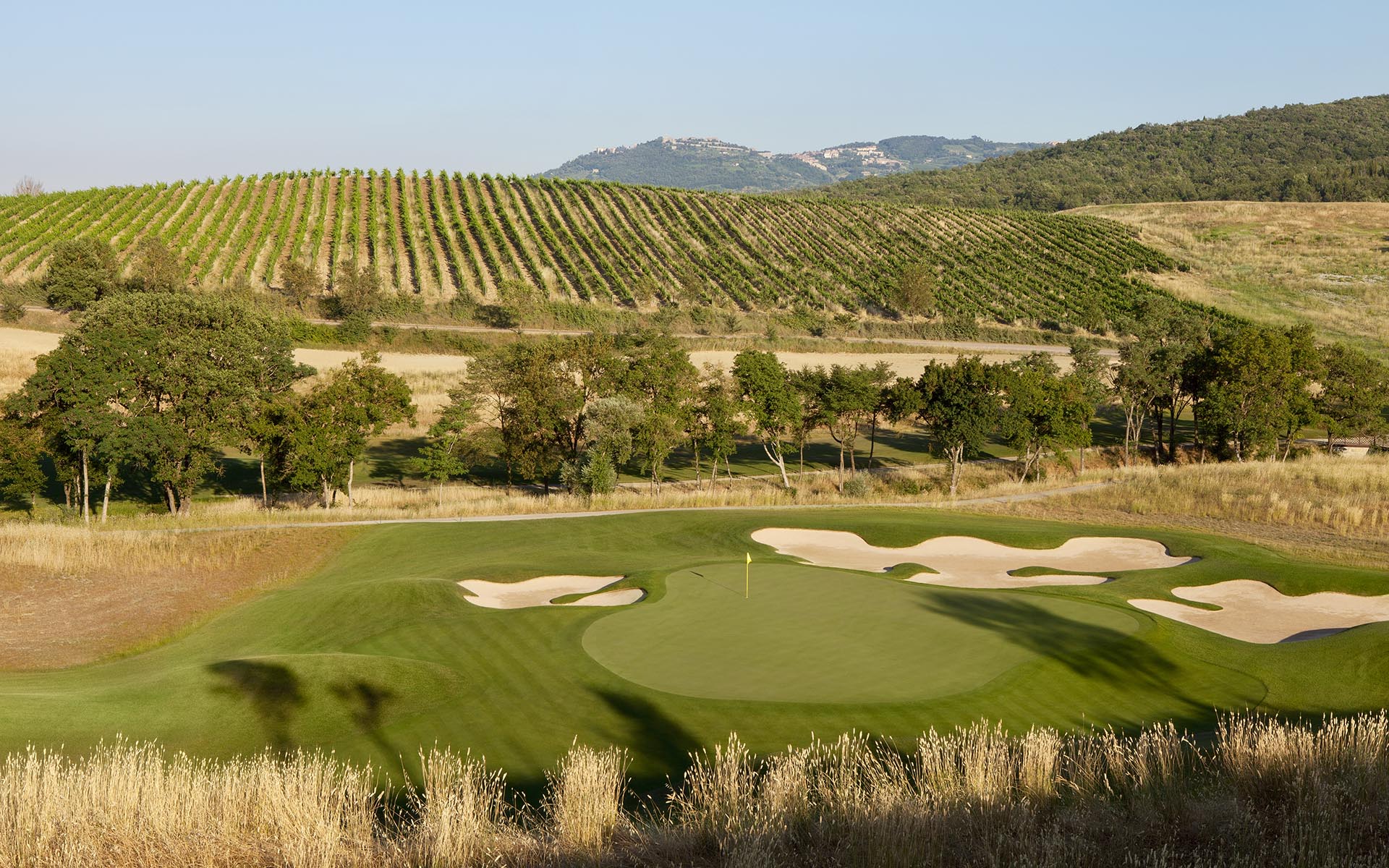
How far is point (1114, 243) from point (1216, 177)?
82488 millimetres

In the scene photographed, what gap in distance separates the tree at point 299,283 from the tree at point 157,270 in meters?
8.28

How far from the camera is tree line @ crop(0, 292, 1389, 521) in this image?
37562mm

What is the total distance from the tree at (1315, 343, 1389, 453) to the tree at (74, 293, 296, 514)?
182 feet

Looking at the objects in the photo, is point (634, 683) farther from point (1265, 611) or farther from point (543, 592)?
point (1265, 611)

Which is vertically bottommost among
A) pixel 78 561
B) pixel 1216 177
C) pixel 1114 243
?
pixel 78 561

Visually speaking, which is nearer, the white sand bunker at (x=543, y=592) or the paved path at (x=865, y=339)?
the white sand bunker at (x=543, y=592)

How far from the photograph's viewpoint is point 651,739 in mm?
11812

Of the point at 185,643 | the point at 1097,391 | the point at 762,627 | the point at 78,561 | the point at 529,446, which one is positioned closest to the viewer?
the point at 762,627

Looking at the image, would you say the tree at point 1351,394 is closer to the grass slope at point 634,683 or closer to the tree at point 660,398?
the tree at point 660,398

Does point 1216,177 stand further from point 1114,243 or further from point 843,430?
point 843,430

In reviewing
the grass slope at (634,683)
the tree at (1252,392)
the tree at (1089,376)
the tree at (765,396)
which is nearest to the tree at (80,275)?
the tree at (765,396)

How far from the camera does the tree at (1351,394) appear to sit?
176ft

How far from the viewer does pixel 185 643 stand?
18.7 m

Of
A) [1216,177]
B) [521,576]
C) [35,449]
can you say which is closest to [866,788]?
[521,576]
